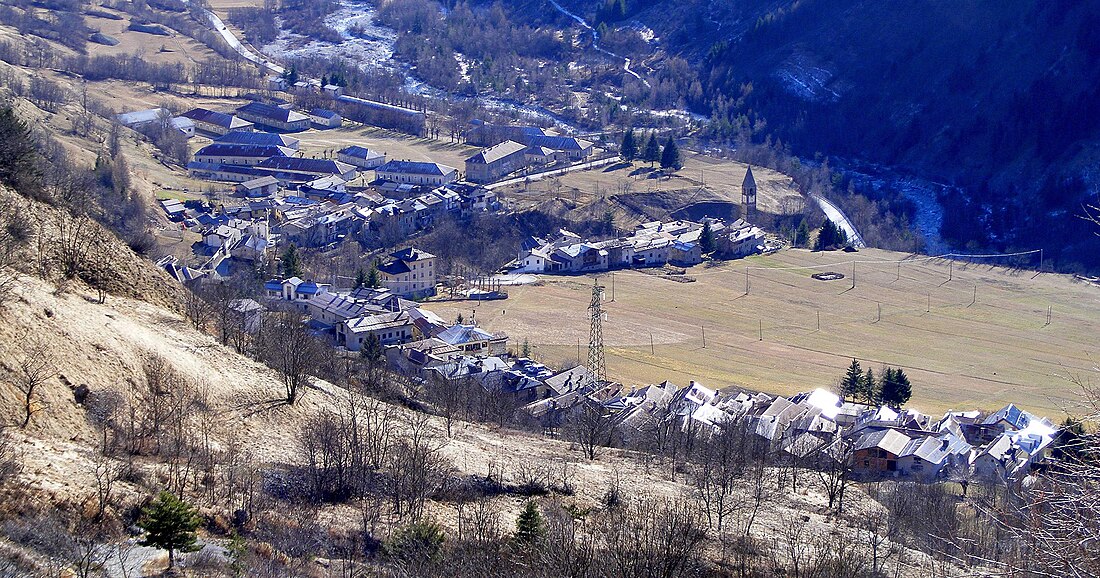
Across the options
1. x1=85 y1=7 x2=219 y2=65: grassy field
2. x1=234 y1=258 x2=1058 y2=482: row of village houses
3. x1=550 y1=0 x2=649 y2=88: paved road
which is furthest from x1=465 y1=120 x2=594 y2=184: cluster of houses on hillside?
x1=234 y1=258 x2=1058 y2=482: row of village houses

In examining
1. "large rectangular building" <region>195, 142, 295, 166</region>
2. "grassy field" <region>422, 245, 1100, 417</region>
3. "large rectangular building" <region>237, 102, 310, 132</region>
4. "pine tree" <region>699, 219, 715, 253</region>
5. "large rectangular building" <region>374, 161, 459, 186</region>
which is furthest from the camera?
"large rectangular building" <region>237, 102, 310, 132</region>

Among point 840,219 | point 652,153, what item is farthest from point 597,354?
point 652,153

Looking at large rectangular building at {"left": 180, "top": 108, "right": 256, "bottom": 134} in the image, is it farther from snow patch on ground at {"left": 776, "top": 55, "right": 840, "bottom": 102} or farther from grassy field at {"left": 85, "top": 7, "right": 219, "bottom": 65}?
snow patch on ground at {"left": 776, "top": 55, "right": 840, "bottom": 102}

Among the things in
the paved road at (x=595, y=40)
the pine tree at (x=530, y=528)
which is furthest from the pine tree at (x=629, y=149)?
the pine tree at (x=530, y=528)

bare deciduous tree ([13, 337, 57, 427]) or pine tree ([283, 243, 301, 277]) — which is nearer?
bare deciduous tree ([13, 337, 57, 427])

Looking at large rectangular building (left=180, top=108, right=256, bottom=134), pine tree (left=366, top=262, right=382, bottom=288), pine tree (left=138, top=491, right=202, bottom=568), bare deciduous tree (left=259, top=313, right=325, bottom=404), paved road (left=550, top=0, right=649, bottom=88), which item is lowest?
pine tree (left=366, top=262, right=382, bottom=288)

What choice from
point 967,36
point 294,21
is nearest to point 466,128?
point 967,36
